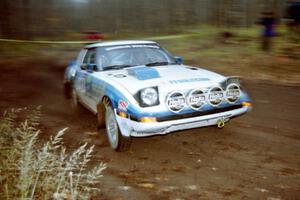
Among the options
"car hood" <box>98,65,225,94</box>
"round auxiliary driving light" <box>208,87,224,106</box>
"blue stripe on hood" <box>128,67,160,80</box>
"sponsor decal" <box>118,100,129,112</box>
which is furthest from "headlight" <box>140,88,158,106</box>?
"round auxiliary driving light" <box>208,87,224,106</box>

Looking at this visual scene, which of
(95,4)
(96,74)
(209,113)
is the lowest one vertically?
(209,113)

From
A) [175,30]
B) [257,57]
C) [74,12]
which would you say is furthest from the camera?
[74,12]

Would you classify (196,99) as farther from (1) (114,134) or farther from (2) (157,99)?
(1) (114,134)

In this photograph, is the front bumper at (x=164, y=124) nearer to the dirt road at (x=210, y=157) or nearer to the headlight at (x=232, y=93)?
the headlight at (x=232, y=93)

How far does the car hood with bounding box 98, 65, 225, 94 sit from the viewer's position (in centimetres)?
496

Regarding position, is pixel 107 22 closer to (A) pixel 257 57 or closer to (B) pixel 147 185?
(A) pixel 257 57

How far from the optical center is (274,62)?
11344 mm

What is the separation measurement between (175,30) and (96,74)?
1550 centimetres

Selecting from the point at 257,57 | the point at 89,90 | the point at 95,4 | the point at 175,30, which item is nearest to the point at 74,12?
the point at 95,4

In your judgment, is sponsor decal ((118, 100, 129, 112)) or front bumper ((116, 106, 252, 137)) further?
sponsor decal ((118, 100, 129, 112))

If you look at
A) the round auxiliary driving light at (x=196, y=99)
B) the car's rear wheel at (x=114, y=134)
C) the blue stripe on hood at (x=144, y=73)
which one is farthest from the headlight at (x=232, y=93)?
the car's rear wheel at (x=114, y=134)

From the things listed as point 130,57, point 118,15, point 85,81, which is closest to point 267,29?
point 130,57

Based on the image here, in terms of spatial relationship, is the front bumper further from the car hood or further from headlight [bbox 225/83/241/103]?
the car hood

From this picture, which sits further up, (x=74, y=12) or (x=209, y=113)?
(x=74, y=12)
